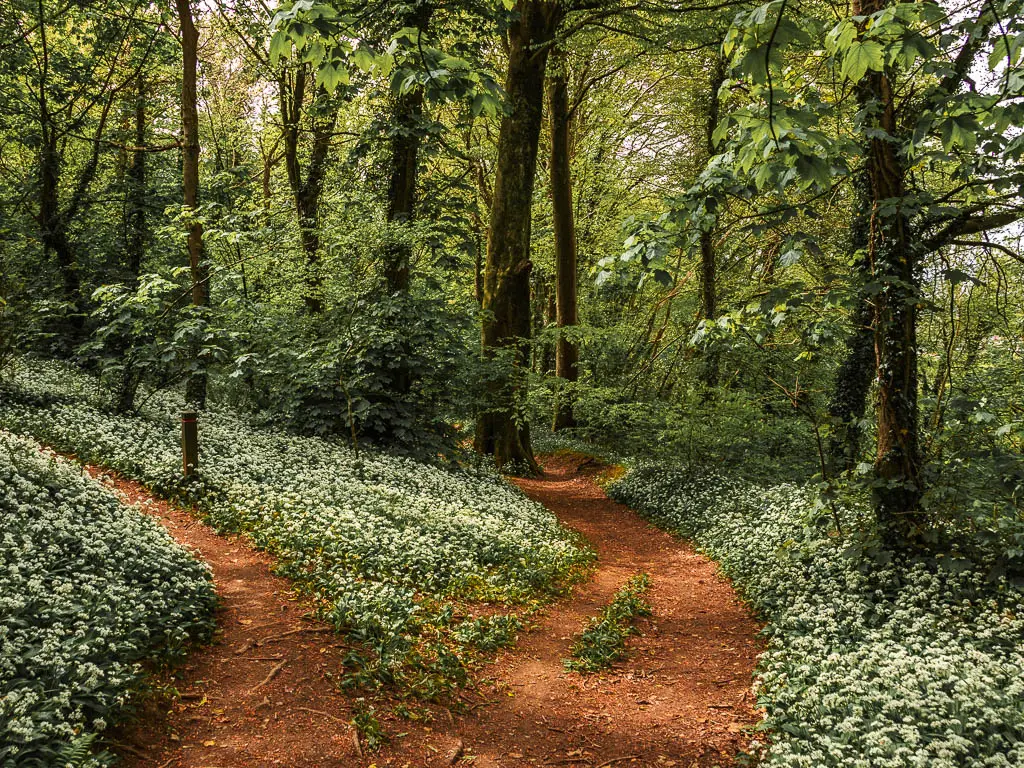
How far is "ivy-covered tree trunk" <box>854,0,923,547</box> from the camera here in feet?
21.1

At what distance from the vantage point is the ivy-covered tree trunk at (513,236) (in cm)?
1367

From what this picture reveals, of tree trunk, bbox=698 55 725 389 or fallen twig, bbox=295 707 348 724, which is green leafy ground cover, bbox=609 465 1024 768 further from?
tree trunk, bbox=698 55 725 389

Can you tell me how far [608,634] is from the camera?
6621mm

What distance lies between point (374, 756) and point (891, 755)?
337 centimetres

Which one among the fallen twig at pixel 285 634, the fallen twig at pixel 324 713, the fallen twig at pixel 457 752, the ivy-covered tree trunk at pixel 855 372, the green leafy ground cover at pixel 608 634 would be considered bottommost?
the fallen twig at pixel 457 752

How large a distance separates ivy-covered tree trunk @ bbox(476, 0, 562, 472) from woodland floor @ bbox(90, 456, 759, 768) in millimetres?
7172

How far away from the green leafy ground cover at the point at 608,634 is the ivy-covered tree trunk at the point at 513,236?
625 cm

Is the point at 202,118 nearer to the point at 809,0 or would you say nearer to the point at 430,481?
the point at 430,481

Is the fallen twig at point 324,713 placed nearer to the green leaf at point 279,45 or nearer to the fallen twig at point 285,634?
the fallen twig at point 285,634

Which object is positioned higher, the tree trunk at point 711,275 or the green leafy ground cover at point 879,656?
the tree trunk at point 711,275

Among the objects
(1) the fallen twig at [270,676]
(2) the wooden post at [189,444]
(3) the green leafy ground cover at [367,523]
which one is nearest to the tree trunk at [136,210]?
(3) the green leafy ground cover at [367,523]

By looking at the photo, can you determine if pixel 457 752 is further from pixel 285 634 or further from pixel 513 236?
pixel 513 236

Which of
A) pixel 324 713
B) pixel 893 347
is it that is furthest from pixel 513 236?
pixel 324 713

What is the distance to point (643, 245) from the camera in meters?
3.92
